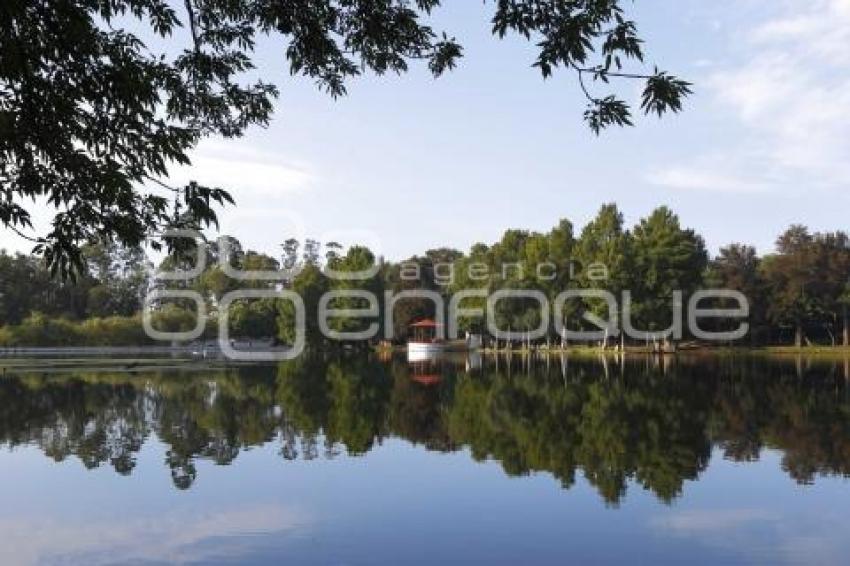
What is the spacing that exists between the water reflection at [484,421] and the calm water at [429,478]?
99mm

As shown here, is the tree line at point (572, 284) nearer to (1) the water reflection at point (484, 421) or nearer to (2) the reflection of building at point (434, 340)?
(2) the reflection of building at point (434, 340)

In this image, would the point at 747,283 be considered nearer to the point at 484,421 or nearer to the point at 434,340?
the point at 434,340

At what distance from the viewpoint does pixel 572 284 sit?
6562 cm

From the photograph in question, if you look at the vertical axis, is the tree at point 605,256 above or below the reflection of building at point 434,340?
above

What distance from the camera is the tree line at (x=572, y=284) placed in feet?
203

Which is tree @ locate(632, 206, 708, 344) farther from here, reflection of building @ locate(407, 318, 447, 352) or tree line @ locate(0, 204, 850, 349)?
reflection of building @ locate(407, 318, 447, 352)

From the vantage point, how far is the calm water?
30.1 feet

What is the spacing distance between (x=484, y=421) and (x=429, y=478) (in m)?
6.77

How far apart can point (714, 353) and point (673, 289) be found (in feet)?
18.6

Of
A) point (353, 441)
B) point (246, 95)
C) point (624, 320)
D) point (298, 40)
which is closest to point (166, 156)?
point (298, 40)

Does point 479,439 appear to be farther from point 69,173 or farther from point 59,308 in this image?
point 59,308

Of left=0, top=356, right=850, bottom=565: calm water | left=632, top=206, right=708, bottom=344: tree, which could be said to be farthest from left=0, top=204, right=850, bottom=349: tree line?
left=0, top=356, right=850, bottom=565: calm water

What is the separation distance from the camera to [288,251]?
111 m

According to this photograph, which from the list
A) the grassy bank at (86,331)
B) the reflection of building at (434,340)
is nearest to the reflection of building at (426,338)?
the reflection of building at (434,340)
